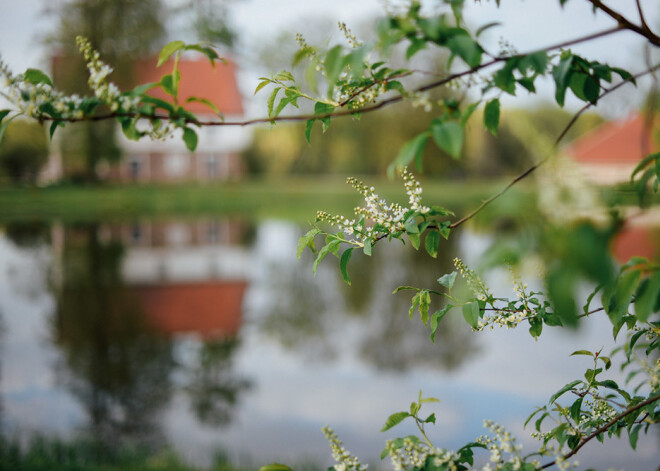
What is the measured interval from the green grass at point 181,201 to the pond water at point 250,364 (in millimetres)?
5327

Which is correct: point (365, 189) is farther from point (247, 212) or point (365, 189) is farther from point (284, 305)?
point (247, 212)

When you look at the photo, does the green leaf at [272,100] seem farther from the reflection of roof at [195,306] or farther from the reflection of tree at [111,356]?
the reflection of roof at [195,306]

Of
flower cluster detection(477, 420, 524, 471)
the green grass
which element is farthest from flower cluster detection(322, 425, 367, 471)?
the green grass

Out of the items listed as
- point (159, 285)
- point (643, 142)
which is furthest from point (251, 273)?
point (643, 142)

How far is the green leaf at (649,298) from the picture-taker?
79cm

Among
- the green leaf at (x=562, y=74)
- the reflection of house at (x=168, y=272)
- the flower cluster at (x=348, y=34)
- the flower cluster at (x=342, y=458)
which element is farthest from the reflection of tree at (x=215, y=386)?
the green leaf at (x=562, y=74)

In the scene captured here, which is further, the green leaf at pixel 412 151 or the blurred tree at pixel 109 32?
the blurred tree at pixel 109 32

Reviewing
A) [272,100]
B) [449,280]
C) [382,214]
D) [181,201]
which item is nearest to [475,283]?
[449,280]

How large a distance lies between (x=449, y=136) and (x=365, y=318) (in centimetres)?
711

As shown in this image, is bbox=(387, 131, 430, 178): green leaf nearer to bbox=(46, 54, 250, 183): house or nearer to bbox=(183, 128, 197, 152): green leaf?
bbox=(183, 128, 197, 152): green leaf

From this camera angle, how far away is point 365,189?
1.31m

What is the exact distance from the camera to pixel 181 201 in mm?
21203

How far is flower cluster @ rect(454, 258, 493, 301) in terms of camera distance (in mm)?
1264

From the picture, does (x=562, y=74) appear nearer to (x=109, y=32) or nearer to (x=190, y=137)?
(x=190, y=137)
